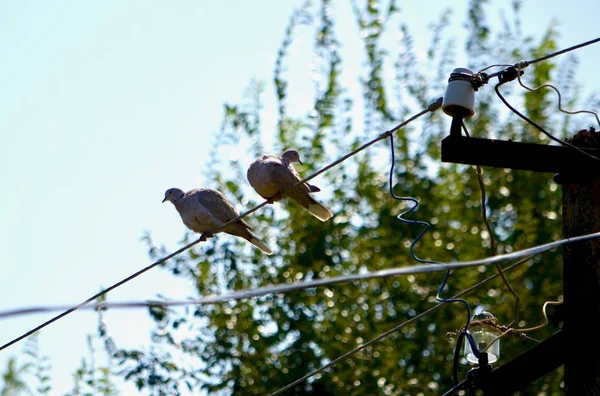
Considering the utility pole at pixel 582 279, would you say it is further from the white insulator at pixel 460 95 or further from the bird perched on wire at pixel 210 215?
the bird perched on wire at pixel 210 215

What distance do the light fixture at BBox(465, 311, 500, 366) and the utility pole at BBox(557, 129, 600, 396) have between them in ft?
1.16

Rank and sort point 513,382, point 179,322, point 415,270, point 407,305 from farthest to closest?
1. point 407,305
2. point 179,322
3. point 513,382
4. point 415,270

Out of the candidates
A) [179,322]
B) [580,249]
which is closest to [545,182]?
[179,322]

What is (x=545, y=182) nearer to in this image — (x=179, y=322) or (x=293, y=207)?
(x=293, y=207)

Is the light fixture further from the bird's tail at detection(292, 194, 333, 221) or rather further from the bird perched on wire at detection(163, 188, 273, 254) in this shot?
the bird perched on wire at detection(163, 188, 273, 254)

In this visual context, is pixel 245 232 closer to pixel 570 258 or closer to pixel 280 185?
pixel 280 185

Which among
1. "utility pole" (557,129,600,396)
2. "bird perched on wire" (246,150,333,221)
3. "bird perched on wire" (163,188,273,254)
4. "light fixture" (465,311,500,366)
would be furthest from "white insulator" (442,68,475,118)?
"bird perched on wire" (163,188,273,254)

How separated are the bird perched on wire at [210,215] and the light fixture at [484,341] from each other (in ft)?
11.8

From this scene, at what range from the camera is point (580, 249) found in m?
4.99

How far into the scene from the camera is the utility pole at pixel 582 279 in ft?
15.4

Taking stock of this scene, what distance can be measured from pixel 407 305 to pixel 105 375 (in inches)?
146

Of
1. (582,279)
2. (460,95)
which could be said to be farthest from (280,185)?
(582,279)

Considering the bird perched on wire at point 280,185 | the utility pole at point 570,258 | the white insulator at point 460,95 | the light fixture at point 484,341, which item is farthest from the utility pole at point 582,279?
the bird perched on wire at point 280,185

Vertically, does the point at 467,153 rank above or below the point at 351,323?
below
